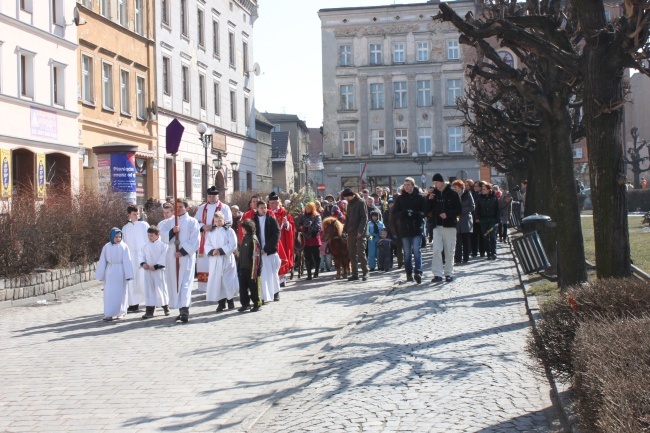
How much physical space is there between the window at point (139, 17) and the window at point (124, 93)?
2318 mm

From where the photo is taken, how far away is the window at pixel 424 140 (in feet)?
234

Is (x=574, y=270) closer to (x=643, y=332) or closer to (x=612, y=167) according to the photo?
(x=612, y=167)

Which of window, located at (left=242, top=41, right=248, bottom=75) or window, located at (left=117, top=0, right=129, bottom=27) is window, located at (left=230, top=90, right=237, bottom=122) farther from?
window, located at (left=117, top=0, right=129, bottom=27)

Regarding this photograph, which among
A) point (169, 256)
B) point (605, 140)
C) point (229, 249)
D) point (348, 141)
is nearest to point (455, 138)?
point (348, 141)

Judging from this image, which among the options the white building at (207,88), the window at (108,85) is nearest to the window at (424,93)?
the white building at (207,88)

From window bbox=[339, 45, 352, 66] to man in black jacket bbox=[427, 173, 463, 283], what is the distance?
55523 mm

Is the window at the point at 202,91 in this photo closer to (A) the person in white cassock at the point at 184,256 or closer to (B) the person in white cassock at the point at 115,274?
(A) the person in white cassock at the point at 184,256

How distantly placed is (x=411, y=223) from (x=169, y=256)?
5.01 meters

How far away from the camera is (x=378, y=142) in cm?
7225

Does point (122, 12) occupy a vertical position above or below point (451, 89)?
below

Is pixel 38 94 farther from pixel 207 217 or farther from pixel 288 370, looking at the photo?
pixel 288 370

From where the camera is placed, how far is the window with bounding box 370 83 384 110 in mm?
72375

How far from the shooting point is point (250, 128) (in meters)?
55.7

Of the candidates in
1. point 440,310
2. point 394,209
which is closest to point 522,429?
point 440,310
